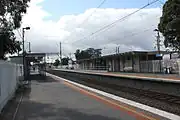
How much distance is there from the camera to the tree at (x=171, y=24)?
51719 millimetres

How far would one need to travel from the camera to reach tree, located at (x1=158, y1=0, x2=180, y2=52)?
51719 millimetres

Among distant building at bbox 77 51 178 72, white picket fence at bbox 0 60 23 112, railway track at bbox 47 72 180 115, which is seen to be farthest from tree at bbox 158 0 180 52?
white picket fence at bbox 0 60 23 112

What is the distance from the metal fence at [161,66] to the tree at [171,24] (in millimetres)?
3927

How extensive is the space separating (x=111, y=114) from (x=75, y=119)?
149cm

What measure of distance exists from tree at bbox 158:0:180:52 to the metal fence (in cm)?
393

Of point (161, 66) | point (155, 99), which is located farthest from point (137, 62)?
point (155, 99)

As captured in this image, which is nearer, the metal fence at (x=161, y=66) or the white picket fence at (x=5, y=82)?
the white picket fence at (x=5, y=82)

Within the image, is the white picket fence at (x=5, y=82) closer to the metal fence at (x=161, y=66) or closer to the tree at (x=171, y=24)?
the metal fence at (x=161, y=66)

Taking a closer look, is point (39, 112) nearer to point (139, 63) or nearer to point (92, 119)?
point (92, 119)

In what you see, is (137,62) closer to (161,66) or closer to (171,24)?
(161,66)

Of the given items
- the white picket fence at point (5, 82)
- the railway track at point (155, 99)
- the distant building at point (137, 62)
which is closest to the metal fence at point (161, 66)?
the distant building at point (137, 62)

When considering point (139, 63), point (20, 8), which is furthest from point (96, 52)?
point (20, 8)

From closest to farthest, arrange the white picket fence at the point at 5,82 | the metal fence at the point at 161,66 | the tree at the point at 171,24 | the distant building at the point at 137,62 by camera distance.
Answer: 1. the white picket fence at the point at 5,82
2. the tree at the point at 171,24
3. the metal fence at the point at 161,66
4. the distant building at the point at 137,62

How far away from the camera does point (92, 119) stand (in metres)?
11.3
